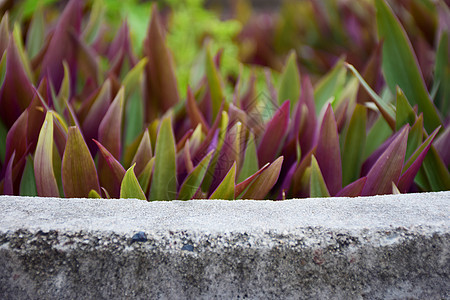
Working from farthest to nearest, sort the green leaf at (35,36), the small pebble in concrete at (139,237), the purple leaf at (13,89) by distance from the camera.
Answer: the green leaf at (35,36) → the purple leaf at (13,89) → the small pebble in concrete at (139,237)

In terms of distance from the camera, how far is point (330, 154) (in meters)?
0.78

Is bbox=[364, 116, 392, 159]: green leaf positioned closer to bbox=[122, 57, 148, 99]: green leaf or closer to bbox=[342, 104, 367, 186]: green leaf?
bbox=[342, 104, 367, 186]: green leaf

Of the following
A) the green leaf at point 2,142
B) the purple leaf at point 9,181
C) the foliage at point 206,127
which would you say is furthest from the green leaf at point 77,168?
the green leaf at point 2,142

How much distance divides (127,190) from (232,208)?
17cm

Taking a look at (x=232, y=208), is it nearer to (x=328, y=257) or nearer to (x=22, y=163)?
(x=328, y=257)

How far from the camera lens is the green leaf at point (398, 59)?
926 millimetres

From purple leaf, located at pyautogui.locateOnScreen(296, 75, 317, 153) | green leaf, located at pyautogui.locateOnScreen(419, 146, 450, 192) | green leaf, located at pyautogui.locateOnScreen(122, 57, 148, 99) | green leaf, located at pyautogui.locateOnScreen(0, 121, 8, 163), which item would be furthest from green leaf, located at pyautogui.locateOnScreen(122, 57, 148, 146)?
green leaf, located at pyautogui.locateOnScreen(419, 146, 450, 192)

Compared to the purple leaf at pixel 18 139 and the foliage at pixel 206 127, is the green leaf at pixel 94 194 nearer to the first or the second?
the foliage at pixel 206 127

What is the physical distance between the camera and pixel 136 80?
3.42 feet

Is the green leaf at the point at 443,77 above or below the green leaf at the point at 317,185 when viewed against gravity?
above

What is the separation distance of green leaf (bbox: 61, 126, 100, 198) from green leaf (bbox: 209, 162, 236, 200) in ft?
0.61

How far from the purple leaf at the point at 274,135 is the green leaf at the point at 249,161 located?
2.2 inches

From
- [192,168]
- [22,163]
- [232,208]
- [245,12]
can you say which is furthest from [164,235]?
[245,12]

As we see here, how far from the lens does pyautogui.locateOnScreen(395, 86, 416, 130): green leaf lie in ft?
2.66
